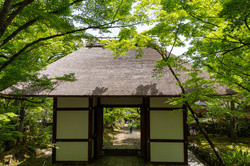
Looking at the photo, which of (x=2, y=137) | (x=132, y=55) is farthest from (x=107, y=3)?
(x=2, y=137)

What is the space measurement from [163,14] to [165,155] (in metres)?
4.99

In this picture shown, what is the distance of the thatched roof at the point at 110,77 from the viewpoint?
18.3 ft

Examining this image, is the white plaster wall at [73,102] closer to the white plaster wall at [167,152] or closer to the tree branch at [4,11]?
the white plaster wall at [167,152]

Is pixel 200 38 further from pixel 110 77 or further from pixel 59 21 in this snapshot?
pixel 59 21

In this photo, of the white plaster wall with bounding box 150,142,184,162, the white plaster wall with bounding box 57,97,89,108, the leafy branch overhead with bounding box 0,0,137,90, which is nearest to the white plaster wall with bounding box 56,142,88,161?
the white plaster wall with bounding box 57,97,89,108

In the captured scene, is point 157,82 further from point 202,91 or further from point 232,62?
point 232,62

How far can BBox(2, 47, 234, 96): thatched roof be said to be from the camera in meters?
5.58

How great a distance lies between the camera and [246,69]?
178 inches

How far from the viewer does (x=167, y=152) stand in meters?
5.87

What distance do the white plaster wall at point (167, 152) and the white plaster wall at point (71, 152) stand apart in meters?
2.61

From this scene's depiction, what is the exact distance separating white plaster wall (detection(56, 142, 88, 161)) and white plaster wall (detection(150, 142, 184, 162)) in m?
2.61

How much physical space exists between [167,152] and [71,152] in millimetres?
3711

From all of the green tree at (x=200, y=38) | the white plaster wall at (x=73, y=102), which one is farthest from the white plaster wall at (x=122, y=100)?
the green tree at (x=200, y=38)

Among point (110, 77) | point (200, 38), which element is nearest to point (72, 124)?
point (110, 77)
